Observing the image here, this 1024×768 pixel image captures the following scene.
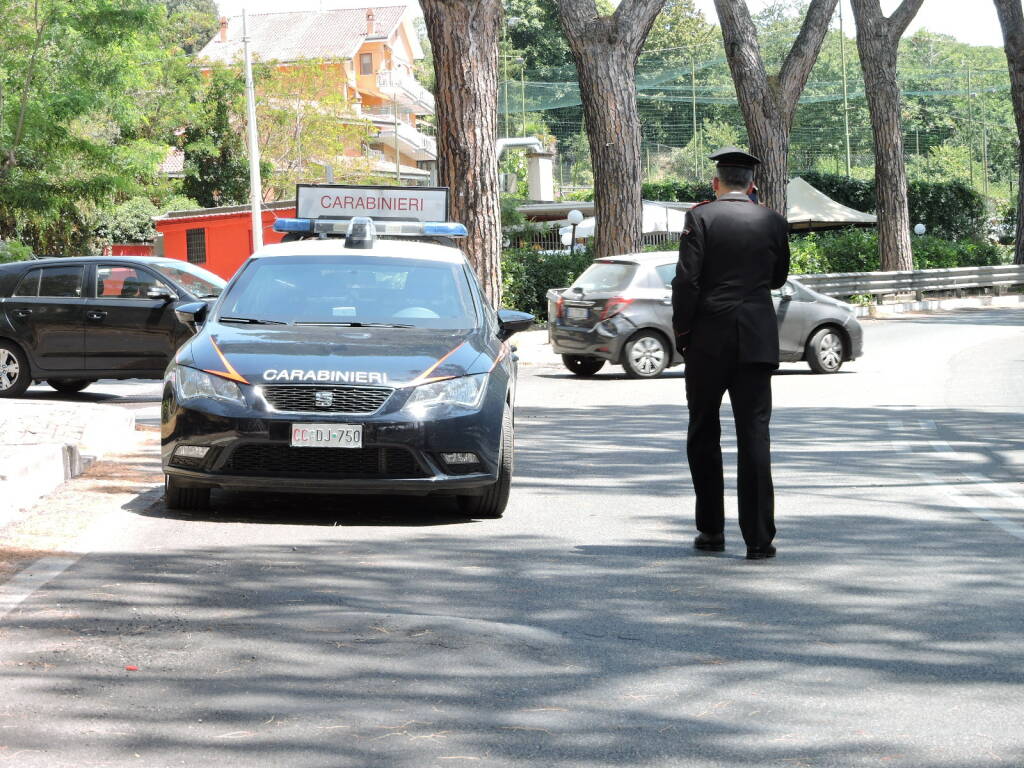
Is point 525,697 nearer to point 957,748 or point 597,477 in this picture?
point 957,748

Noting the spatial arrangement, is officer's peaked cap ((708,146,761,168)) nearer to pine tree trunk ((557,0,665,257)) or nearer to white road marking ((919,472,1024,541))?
white road marking ((919,472,1024,541))

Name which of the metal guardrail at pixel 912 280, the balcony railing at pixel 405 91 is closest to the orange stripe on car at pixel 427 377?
the metal guardrail at pixel 912 280

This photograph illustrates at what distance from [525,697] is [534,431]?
8931 mm

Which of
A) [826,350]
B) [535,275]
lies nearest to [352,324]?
[826,350]

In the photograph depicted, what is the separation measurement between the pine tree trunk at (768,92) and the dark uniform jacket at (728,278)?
24.5 meters

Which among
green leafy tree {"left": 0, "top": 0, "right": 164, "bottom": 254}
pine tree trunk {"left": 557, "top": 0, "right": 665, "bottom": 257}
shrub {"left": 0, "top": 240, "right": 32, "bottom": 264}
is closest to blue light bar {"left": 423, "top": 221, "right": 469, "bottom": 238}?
pine tree trunk {"left": 557, "top": 0, "right": 665, "bottom": 257}

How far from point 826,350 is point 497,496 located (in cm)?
1247

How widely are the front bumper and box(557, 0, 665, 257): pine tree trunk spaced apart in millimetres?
17196

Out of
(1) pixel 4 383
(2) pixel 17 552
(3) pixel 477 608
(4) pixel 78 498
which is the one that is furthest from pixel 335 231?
(3) pixel 477 608

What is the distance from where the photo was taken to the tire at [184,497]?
8.98m

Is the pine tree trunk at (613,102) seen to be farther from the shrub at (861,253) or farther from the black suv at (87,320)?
the shrub at (861,253)

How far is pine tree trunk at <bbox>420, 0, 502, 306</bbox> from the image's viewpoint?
65.7ft

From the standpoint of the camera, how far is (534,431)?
13.9 m

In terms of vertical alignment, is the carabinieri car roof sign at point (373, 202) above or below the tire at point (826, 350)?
above
